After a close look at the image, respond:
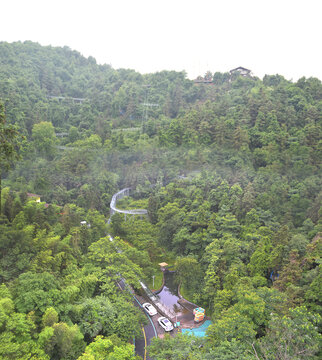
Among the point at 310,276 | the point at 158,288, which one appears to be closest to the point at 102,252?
the point at 158,288

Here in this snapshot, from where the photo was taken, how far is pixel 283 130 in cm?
3172

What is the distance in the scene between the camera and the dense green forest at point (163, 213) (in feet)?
42.2

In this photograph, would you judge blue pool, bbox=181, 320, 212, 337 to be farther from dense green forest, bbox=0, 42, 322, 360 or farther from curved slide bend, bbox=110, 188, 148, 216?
curved slide bend, bbox=110, 188, 148, 216

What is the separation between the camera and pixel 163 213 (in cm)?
2683

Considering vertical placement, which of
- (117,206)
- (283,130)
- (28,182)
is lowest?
(117,206)

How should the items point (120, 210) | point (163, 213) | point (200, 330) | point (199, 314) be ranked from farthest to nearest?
1. point (120, 210)
2. point (163, 213)
3. point (199, 314)
4. point (200, 330)

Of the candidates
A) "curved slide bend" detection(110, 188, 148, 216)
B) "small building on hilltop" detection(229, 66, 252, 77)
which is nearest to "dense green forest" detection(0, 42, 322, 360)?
"curved slide bend" detection(110, 188, 148, 216)

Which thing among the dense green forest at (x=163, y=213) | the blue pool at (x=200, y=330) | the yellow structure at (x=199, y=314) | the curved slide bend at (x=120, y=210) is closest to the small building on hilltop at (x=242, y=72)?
the dense green forest at (x=163, y=213)

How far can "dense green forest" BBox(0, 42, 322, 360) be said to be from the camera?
42.2 feet

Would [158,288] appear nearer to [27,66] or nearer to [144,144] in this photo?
[144,144]

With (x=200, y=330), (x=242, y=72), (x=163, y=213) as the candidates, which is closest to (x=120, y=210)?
(x=163, y=213)

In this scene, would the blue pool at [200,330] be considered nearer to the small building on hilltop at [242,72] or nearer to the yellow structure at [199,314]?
the yellow structure at [199,314]

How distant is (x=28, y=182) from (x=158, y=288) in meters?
18.5

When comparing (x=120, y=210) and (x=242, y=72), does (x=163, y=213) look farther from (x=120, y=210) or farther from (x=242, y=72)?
(x=242, y=72)
